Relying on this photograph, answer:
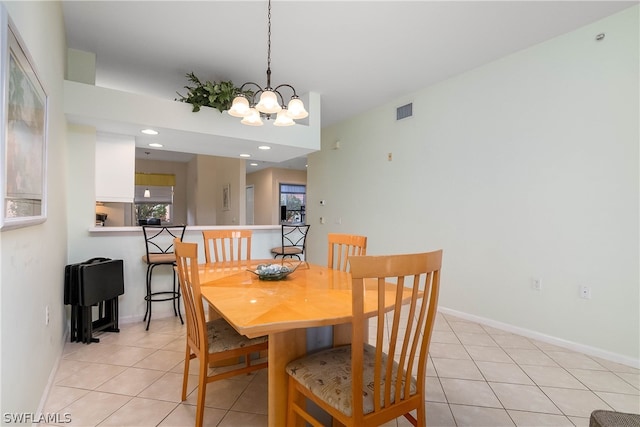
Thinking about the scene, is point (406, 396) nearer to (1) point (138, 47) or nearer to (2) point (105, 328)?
(2) point (105, 328)

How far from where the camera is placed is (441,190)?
3570 millimetres

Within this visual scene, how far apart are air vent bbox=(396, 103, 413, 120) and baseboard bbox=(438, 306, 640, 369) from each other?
2.41 meters

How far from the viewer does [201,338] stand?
1575 mm

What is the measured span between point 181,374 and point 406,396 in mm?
1629

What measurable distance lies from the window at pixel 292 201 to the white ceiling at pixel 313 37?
5702 mm

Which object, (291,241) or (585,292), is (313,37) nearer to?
(291,241)

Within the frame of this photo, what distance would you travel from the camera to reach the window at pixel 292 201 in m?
9.21

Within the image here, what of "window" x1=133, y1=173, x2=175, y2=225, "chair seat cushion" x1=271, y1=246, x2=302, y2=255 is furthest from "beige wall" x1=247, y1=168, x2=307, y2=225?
"chair seat cushion" x1=271, y1=246, x2=302, y2=255

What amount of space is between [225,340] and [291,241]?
8.34 feet

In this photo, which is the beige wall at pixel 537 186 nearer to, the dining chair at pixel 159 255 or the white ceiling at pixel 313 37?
the white ceiling at pixel 313 37

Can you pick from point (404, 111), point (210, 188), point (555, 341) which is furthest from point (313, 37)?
point (210, 188)

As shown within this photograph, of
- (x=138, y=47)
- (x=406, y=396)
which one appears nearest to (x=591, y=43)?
(x=406, y=396)

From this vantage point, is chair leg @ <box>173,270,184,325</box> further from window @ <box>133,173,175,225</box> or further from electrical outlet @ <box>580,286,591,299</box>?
window @ <box>133,173,175,225</box>

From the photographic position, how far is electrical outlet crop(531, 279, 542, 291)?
2.78 m
